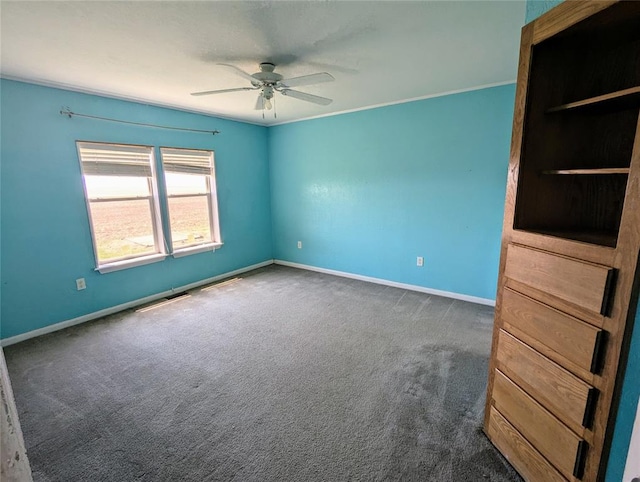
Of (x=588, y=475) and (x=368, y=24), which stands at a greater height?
(x=368, y=24)

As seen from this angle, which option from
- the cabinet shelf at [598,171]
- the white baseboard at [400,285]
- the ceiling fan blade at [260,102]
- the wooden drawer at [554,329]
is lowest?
the white baseboard at [400,285]

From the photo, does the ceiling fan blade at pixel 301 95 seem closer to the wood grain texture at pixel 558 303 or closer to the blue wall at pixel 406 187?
the blue wall at pixel 406 187

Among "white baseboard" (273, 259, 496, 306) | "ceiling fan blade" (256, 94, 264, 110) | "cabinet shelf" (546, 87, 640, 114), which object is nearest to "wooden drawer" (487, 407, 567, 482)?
"cabinet shelf" (546, 87, 640, 114)

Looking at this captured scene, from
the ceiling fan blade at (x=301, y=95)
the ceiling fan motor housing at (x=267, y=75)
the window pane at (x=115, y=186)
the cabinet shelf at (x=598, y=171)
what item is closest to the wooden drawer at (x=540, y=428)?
the cabinet shelf at (x=598, y=171)

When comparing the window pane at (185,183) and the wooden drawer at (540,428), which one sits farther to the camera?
the window pane at (185,183)

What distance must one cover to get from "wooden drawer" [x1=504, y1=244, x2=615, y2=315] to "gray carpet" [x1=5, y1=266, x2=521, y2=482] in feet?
3.31

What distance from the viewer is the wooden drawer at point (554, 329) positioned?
1.15m

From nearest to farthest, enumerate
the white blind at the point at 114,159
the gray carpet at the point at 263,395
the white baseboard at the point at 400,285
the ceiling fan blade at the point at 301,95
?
1. the gray carpet at the point at 263,395
2. the ceiling fan blade at the point at 301,95
3. the white blind at the point at 114,159
4. the white baseboard at the point at 400,285

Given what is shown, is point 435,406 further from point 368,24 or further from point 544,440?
point 368,24

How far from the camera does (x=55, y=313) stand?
3076mm

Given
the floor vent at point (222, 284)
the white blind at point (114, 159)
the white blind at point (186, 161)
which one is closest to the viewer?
the white blind at point (114, 159)

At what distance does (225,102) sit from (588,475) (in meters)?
4.20

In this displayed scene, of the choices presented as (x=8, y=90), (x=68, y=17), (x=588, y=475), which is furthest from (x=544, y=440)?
(x=8, y=90)

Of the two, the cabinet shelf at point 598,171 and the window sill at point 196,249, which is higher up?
the cabinet shelf at point 598,171
